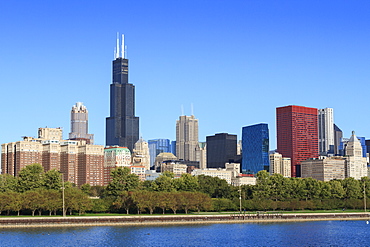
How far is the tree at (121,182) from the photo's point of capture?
181875 millimetres

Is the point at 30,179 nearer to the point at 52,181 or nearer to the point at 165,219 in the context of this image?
the point at 52,181

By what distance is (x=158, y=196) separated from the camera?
502ft

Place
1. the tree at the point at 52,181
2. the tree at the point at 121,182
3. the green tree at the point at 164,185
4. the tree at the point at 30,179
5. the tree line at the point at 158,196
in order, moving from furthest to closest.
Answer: the green tree at the point at 164,185, the tree at the point at 121,182, the tree at the point at 30,179, the tree at the point at 52,181, the tree line at the point at 158,196

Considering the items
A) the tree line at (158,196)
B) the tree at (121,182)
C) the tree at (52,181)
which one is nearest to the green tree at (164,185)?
the tree line at (158,196)

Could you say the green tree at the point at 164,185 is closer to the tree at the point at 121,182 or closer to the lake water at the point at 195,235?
the tree at the point at 121,182

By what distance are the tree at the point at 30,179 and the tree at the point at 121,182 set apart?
67.2 feet

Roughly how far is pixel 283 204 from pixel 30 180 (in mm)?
70929

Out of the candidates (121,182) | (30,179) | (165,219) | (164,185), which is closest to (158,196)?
(165,219)

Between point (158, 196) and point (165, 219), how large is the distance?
41.5ft

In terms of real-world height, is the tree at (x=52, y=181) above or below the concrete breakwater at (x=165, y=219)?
above

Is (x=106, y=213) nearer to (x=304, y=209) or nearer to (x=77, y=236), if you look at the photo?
(x=77, y=236)

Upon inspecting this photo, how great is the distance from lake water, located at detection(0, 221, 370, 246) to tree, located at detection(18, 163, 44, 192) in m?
48.1

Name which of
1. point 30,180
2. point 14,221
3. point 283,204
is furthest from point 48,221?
point 283,204

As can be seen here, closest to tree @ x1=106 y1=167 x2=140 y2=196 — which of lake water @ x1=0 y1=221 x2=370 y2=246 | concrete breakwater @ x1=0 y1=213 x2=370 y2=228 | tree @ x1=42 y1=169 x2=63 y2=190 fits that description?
tree @ x1=42 y1=169 x2=63 y2=190
